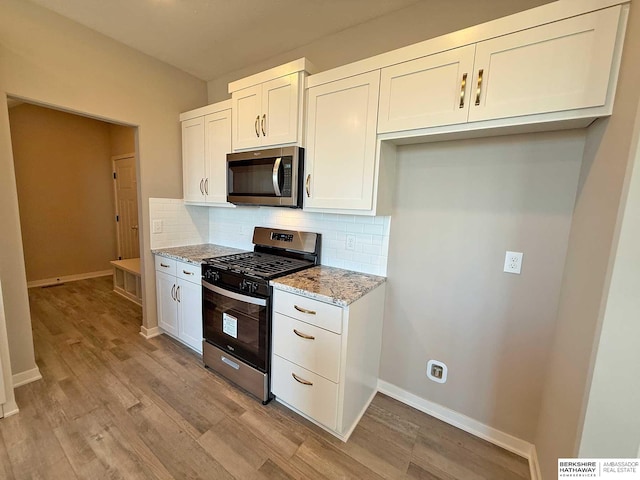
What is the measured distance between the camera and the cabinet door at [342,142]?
1648 millimetres

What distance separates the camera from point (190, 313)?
95.7 inches

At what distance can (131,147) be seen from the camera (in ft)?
14.4

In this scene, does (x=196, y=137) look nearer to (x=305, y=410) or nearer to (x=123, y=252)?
(x=305, y=410)

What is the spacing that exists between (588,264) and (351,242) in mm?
1342

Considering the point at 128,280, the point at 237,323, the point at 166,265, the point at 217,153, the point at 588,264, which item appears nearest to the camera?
the point at 588,264

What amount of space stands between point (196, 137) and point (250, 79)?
0.92 m

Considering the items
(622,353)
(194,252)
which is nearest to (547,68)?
(622,353)

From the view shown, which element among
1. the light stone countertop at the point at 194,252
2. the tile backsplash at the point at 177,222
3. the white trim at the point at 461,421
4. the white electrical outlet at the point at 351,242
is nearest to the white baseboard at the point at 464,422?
the white trim at the point at 461,421

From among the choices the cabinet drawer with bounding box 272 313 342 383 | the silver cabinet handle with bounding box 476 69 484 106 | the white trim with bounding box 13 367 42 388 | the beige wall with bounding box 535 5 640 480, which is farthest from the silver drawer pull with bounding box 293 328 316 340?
the white trim with bounding box 13 367 42 388

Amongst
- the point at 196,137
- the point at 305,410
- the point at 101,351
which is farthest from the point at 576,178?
the point at 101,351

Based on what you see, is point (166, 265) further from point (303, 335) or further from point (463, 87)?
point (463, 87)

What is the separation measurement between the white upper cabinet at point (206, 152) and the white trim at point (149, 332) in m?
1.43

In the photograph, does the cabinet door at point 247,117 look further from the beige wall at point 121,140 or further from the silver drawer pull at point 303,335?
the beige wall at point 121,140

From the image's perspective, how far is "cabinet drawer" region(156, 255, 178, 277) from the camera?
8.33 ft
